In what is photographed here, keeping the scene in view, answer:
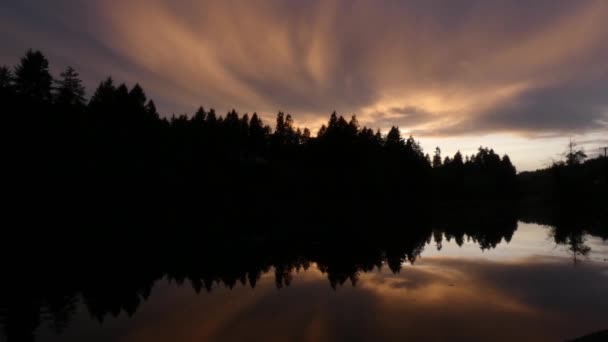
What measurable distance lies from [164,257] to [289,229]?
23.5 meters

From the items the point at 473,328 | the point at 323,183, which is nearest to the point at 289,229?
the point at 473,328

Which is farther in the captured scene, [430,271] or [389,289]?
[430,271]

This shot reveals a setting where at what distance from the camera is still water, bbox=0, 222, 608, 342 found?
1525 centimetres

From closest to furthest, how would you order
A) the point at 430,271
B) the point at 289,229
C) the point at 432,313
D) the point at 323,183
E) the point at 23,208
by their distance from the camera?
the point at 432,313
the point at 430,271
the point at 23,208
the point at 289,229
the point at 323,183

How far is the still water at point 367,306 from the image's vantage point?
1525 cm

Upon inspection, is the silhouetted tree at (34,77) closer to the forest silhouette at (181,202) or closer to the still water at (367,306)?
the forest silhouette at (181,202)

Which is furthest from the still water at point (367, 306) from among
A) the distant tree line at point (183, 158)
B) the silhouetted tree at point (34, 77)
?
the silhouetted tree at point (34, 77)

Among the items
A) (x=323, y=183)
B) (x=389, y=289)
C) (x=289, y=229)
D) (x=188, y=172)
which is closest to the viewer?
(x=389, y=289)

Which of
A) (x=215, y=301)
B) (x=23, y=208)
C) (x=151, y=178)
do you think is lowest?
(x=215, y=301)

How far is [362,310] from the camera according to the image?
18.4 m

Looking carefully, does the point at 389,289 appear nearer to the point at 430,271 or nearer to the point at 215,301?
the point at 430,271

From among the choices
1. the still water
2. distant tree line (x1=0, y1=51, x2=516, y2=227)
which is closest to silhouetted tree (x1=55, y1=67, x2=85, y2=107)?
distant tree line (x1=0, y1=51, x2=516, y2=227)

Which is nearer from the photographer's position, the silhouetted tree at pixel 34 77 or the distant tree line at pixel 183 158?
the distant tree line at pixel 183 158

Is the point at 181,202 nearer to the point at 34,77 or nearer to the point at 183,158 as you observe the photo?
the point at 183,158
